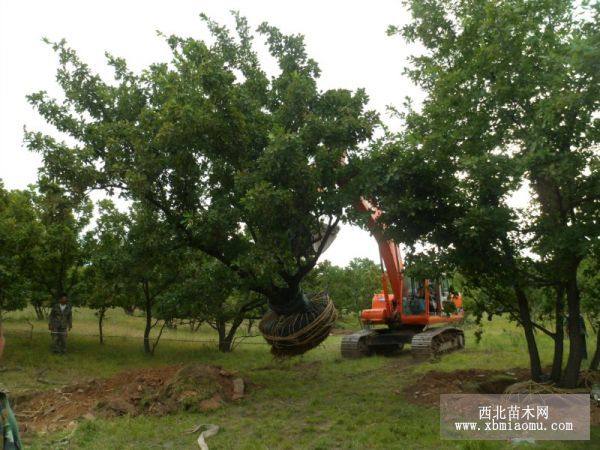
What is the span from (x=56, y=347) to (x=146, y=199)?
8.58 metres

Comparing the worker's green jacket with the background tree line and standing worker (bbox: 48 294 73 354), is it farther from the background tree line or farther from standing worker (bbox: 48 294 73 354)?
standing worker (bbox: 48 294 73 354)

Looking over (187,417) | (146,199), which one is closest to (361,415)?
(187,417)

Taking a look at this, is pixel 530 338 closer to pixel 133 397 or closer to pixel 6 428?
pixel 133 397

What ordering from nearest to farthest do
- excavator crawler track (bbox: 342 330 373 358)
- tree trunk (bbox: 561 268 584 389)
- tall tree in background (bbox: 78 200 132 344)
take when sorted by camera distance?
tree trunk (bbox: 561 268 584 389)
tall tree in background (bbox: 78 200 132 344)
excavator crawler track (bbox: 342 330 373 358)

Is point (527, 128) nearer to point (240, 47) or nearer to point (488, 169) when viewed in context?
point (488, 169)

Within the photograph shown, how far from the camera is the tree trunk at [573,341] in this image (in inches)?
352

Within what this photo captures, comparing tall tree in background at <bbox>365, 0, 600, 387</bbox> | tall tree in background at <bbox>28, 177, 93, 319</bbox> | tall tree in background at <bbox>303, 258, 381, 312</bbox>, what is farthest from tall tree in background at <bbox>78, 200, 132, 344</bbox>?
tall tree in background at <bbox>303, 258, 381, 312</bbox>

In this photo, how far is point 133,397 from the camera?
30.7 ft

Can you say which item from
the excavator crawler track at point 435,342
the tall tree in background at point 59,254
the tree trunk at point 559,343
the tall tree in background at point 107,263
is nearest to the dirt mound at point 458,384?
the tree trunk at point 559,343

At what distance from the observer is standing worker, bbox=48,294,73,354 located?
16641 mm

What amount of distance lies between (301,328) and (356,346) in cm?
578

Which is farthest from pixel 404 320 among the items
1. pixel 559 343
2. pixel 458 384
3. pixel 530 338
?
pixel 559 343

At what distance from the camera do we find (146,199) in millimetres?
10789

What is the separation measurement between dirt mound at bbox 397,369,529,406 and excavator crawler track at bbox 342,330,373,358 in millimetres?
5586
